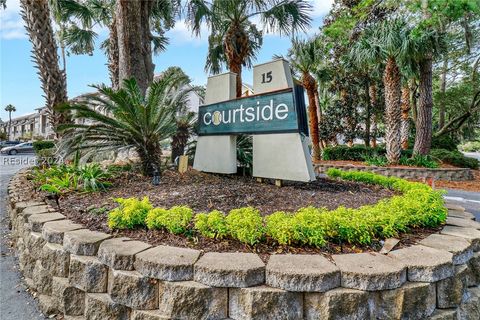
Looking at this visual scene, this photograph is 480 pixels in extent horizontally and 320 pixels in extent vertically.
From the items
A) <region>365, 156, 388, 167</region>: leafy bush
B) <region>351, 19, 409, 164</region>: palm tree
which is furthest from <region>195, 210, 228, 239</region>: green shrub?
<region>365, 156, 388, 167</region>: leafy bush

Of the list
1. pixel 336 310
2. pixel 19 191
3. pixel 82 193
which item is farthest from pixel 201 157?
pixel 336 310

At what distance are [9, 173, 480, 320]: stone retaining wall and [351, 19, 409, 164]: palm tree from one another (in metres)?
9.06

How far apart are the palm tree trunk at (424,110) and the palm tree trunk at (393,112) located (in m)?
0.97

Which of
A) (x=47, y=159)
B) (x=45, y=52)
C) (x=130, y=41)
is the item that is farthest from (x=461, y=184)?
(x=45, y=52)

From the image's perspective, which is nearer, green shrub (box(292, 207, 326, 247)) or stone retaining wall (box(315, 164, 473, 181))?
green shrub (box(292, 207, 326, 247))

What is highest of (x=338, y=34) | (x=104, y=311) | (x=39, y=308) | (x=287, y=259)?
(x=338, y=34)

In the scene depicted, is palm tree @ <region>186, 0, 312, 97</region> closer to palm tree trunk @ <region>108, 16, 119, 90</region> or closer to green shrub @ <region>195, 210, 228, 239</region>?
palm tree trunk @ <region>108, 16, 119, 90</region>

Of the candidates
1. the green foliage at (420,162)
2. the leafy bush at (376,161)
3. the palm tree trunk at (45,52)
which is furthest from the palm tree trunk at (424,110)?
the palm tree trunk at (45,52)

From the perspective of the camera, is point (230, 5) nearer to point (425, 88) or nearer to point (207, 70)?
point (207, 70)

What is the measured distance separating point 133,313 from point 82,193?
2452 millimetres

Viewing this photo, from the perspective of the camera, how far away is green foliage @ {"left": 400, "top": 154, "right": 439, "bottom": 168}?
10.3 m

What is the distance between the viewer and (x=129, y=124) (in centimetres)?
462

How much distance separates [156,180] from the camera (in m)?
4.44

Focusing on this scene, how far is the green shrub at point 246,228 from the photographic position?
2281 millimetres
